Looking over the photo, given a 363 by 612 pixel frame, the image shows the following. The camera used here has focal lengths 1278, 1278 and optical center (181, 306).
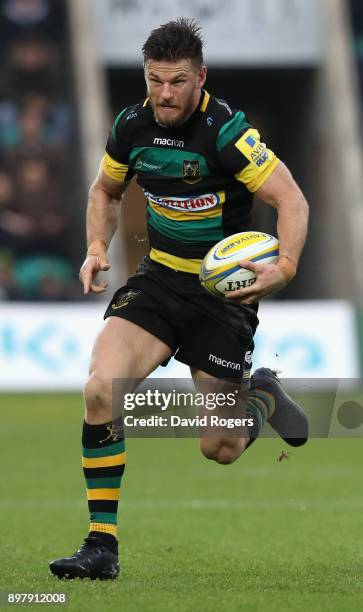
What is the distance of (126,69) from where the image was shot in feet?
82.8

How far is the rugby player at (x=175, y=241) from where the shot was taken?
5.45m

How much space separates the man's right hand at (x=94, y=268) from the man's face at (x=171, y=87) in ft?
2.30

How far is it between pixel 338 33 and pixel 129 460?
14.8 m

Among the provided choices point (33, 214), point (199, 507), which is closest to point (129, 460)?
point (199, 507)

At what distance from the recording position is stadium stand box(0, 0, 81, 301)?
23.2 metres

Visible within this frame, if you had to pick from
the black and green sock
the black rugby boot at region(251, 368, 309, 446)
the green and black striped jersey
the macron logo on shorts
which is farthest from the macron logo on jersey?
the black rugby boot at region(251, 368, 309, 446)

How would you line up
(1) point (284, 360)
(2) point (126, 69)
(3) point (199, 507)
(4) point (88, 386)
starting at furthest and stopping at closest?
(2) point (126, 69)
(1) point (284, 360)
(3) point (199, 507)
(4) point (88, 386)

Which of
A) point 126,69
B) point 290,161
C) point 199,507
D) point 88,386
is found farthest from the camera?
point 290,161

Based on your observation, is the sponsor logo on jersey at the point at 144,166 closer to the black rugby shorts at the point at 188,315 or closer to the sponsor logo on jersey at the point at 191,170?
the sponsor logo on jersey at the point at 191,170

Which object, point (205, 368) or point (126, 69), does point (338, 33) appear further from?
point (205, 368)

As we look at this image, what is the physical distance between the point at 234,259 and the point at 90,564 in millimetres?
1425

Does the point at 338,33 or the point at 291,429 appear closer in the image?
the point at 291,429

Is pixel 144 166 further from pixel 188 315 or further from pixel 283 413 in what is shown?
pixel 283 413

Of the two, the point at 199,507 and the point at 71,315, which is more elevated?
the point at 199,507
